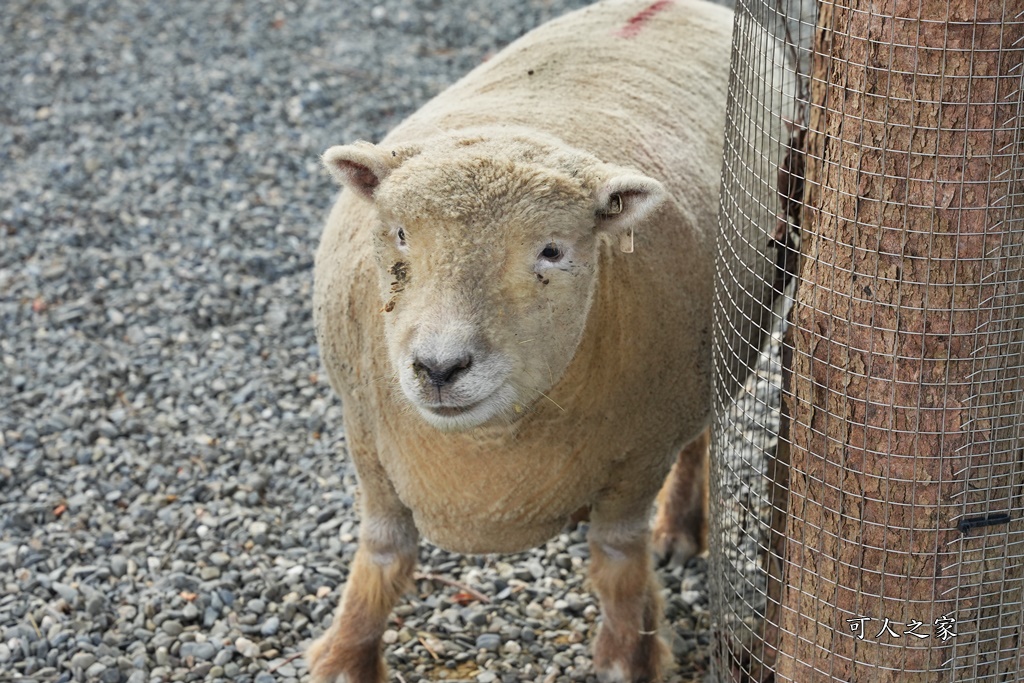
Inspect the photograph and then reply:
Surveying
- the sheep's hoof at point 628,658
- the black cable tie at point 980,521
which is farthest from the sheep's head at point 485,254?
the sheep's hoof at point 628,658

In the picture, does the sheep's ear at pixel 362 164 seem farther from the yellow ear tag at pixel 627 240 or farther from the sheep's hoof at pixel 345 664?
the sheep's hoof at pixel 345 664

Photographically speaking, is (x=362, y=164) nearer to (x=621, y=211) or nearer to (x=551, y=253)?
(x=551, y=253)

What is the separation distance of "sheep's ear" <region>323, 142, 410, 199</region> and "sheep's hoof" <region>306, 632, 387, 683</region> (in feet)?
6.34

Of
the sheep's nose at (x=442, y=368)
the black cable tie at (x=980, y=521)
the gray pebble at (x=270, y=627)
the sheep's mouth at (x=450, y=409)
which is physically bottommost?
the gray pebble at (x=270, y=627)

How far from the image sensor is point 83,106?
9695mm

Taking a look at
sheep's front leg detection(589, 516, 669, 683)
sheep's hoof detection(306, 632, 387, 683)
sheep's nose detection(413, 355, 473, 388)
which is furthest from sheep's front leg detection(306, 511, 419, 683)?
sheep's nose detection(413, 355, 473, 388)

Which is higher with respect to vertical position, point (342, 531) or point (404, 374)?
point (404, 374)

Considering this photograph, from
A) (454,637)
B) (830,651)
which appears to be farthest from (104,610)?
(830,651)

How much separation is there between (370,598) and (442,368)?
1.72 metres

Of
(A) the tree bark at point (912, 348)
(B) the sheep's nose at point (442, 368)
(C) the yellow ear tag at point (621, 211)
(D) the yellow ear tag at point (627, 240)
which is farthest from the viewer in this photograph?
(D) the yellow ear tag at point (627, 240)

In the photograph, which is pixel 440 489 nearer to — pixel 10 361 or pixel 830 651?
pixel 830 651

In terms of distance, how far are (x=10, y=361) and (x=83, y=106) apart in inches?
136

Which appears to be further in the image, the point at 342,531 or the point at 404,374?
the point at 342,531

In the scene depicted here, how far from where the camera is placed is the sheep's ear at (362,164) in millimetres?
3790
